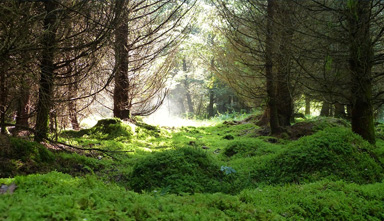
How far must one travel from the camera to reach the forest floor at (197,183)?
2.27 m

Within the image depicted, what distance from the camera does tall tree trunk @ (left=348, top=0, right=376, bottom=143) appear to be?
18.9ft

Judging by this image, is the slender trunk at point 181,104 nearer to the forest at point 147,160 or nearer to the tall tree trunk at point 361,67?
the forest at point 147,160

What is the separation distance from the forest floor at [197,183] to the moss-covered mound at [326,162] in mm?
19

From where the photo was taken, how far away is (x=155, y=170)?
4.82 metres

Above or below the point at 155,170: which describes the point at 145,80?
above

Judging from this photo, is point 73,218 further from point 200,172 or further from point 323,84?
point 323,84

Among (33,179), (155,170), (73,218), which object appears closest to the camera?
(73,218)

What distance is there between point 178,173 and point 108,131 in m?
5.45

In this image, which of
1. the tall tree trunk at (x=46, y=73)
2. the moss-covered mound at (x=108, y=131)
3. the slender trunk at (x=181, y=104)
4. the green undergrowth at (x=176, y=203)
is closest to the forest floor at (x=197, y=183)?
the green undergrowth at (x=176, y=203)

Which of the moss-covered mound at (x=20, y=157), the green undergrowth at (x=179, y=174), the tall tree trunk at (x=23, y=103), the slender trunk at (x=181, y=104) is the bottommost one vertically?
the green undergrowth at (x=179, y=174)

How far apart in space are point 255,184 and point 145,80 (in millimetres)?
8449

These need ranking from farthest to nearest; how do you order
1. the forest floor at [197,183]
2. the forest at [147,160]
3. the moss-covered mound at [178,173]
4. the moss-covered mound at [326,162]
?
1. the moss-covered mound at [326,162]
2. the moss-covered mound at [178,173]
3. the forest at [147,160]
4. the forest floor at [197,183]

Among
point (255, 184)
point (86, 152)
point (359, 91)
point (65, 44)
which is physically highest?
point (65, 44)

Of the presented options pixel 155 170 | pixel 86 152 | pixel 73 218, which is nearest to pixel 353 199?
pixel 155 170
